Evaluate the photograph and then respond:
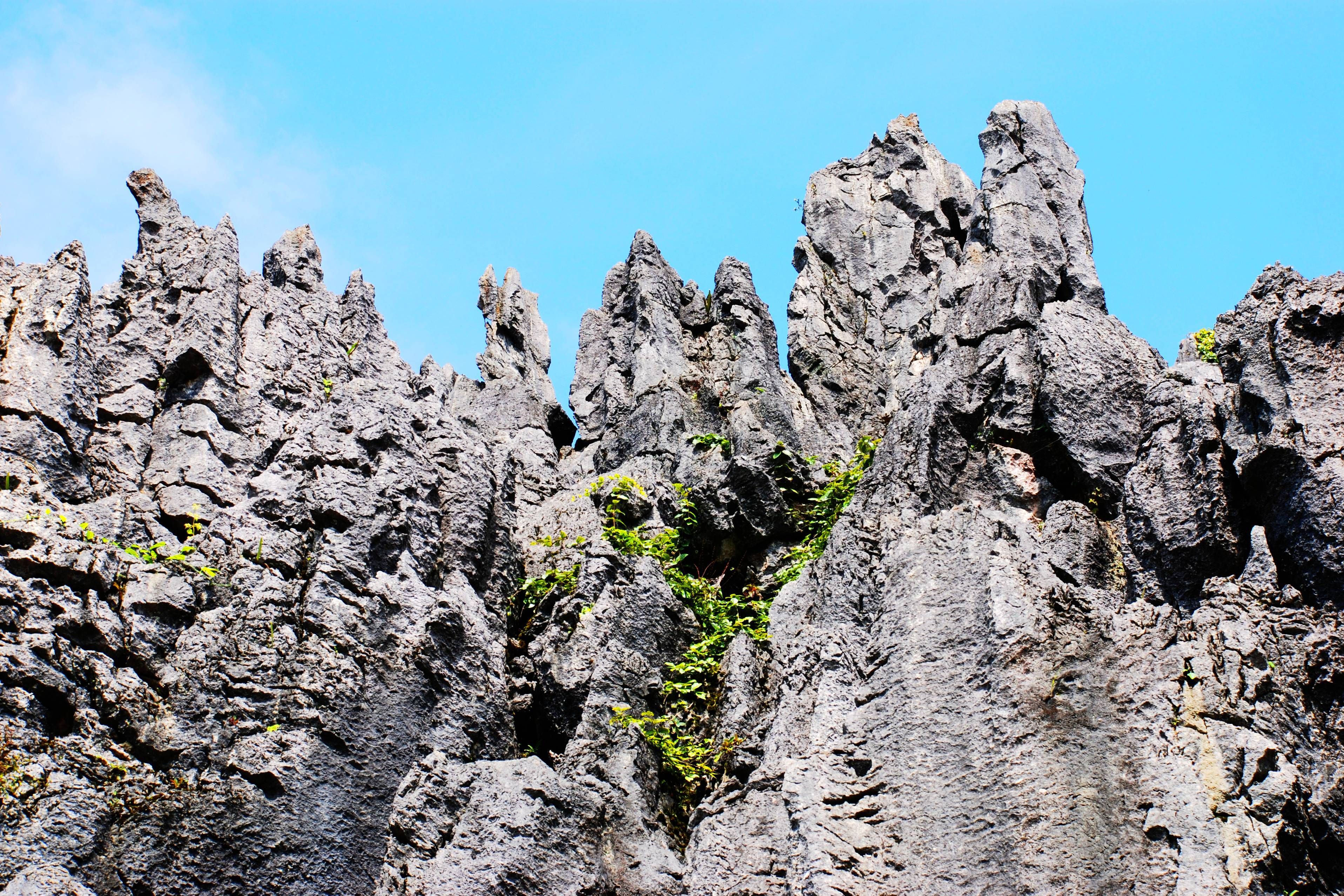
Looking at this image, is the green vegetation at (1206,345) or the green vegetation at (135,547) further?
the green vegetation at (1206,345)

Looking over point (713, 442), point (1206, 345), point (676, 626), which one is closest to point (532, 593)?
point (676, 626)

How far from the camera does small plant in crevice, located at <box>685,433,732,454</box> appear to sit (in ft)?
58.2

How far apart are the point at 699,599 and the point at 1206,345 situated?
25.1 feet

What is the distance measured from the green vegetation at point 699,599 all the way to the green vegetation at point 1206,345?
4.41 meters

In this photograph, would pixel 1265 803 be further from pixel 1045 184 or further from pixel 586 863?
pixel 1045 184

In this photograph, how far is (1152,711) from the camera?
30.3 feet

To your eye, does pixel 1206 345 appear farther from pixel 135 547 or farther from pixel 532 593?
pixel 135 547

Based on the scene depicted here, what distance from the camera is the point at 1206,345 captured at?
52.2 ft

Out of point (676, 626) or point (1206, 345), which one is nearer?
point (676, 626)

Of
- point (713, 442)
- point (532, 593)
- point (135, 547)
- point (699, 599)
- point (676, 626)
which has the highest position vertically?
point (713, 442)

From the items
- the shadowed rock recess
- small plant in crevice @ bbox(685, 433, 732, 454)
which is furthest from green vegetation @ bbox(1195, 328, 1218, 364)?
small plant in crevice @ bbox(685, 433, 732, 454)

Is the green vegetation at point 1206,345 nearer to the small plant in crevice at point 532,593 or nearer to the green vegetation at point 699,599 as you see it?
the green vegetation at point 699,599

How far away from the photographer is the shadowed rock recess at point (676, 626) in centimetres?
949

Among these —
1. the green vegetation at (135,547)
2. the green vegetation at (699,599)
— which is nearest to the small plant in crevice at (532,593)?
the green vegetation at (699,599)
